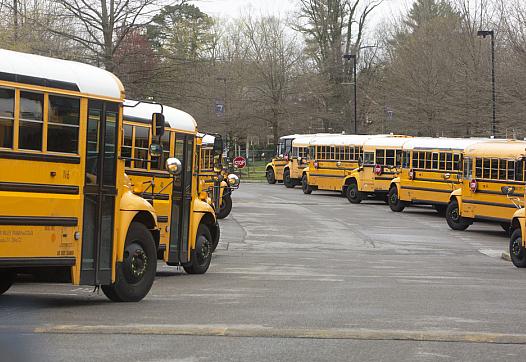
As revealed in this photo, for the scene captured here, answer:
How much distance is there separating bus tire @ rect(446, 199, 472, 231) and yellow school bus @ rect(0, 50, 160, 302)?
64.1ft

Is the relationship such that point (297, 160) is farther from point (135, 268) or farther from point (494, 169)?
point (135, 268)

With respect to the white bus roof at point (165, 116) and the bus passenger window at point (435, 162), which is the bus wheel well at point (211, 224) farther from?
the bus passenger window at point (435, 162)

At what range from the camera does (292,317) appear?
1051cm

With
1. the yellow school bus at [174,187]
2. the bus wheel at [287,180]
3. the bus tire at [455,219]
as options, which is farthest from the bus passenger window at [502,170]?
the bus wheel at [287,180]

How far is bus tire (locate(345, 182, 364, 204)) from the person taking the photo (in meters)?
43.1

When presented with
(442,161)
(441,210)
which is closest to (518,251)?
(442,161)

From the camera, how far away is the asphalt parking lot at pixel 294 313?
827cm

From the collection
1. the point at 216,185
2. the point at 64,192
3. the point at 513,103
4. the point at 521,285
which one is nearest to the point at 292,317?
the point at 64,192

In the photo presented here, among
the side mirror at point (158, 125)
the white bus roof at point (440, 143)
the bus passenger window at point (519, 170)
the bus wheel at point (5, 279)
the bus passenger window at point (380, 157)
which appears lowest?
the bus wheel at point (5, 279)

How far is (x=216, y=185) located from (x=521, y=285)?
11.7 meters

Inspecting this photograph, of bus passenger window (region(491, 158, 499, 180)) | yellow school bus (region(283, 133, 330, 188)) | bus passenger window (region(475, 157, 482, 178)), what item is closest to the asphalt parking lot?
bus passenger window (region(491, 158, 499, 180))

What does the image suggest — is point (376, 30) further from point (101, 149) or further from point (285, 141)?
point (101, 149)

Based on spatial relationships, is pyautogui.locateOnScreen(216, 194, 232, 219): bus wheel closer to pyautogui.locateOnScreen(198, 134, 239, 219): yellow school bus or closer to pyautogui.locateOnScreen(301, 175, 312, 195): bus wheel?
pyautogui.locateOnScreen(198, 134, 239, 219): yellow school bus

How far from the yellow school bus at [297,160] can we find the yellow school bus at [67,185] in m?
38.8
